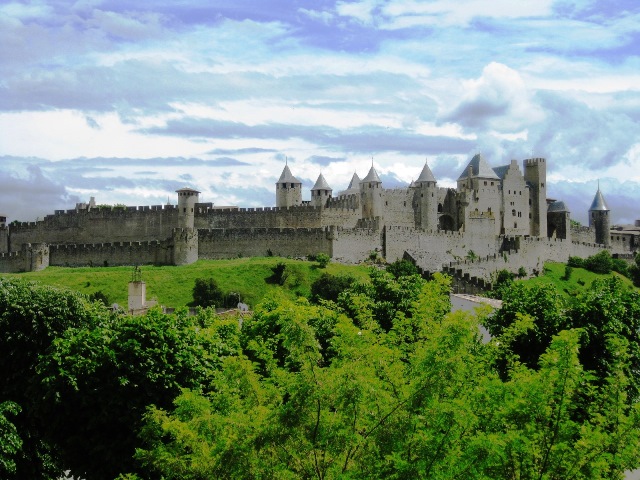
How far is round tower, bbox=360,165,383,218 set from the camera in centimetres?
9181

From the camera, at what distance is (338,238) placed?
82.9 m

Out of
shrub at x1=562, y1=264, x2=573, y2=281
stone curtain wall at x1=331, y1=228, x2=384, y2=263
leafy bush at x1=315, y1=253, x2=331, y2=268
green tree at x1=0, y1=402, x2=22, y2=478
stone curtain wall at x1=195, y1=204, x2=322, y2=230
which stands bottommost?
green tree at x1=0, y1=402, x2=22, y2=478

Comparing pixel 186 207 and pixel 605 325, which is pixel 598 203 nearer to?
pixel 186 207

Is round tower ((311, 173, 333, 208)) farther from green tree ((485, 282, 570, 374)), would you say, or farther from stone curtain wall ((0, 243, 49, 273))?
green tree ((485, 282, 570, 374))

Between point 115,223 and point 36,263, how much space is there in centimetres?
1101

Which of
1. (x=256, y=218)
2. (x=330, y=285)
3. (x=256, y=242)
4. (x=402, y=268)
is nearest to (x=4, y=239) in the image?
(x=256, y=218)

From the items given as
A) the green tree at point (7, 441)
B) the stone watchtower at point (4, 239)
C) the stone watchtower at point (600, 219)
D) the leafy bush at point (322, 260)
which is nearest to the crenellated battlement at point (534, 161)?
the stone watchtower at point (600, 219)

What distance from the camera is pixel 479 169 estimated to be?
98438 mm

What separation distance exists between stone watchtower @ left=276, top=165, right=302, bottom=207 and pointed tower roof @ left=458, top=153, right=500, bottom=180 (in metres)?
18.9

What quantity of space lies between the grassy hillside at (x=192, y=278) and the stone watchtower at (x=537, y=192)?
97.3ft

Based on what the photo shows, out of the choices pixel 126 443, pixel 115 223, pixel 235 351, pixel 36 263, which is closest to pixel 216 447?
pixel 126 443

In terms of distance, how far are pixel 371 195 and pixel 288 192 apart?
28.5 feet

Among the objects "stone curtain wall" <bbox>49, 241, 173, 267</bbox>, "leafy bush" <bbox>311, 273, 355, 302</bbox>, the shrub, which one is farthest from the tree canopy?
the shrub

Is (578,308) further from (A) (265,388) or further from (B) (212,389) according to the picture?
(A) (265,388)
